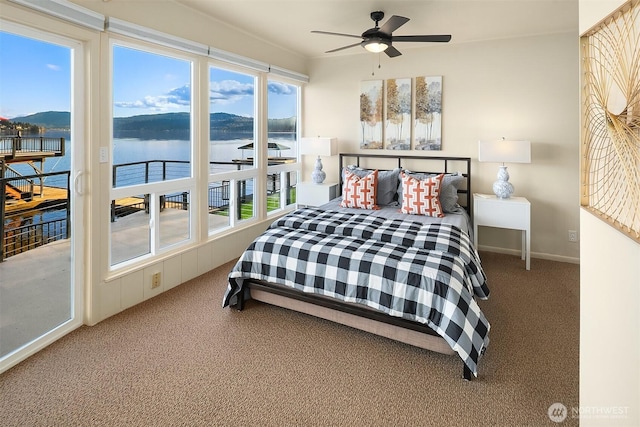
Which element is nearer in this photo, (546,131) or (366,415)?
(366,415)

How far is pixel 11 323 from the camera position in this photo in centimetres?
230

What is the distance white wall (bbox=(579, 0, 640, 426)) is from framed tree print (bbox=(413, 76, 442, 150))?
332 cm

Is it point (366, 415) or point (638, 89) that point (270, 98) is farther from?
point (638, 89)

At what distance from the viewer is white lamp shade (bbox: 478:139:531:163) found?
3893 mm

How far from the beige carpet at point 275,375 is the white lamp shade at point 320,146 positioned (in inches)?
101

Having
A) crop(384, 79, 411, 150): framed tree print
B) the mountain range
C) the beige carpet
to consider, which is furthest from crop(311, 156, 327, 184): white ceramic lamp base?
the beige carpet

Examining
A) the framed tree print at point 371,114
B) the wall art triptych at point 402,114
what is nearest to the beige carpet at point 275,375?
the wall art triptych at point 402,114

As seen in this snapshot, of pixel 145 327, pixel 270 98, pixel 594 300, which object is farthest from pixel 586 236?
pixel 270 98

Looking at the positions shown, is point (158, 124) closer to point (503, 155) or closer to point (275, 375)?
point (275, 375)

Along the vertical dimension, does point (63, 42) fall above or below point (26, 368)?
above

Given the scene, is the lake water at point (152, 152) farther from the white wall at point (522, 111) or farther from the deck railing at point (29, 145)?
the white wall at point (522, 111)

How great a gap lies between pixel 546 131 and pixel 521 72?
73 centimetres

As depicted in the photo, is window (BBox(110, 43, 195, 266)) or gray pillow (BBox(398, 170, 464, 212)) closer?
window (BBox(110, 43, 195, 266))

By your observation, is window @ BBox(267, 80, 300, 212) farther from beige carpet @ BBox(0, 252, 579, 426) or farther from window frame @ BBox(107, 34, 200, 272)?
beige carpet @ BBox(0, 252, 579, 426)
